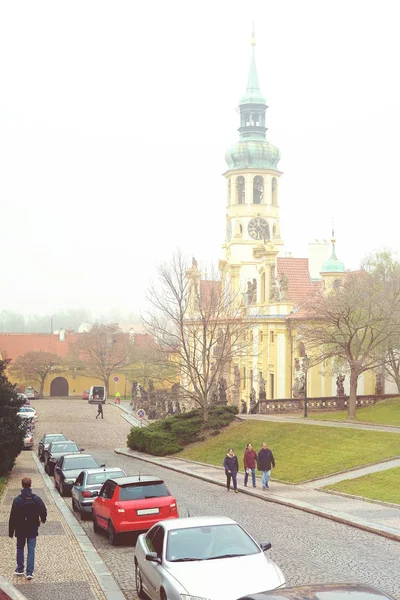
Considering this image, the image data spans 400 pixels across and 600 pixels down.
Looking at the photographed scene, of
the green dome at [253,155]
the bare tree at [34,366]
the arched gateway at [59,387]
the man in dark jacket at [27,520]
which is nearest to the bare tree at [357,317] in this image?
the man in dark jacket at [27,520]

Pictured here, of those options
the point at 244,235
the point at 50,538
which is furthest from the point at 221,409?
the point at 244,235

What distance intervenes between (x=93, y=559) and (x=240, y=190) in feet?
265

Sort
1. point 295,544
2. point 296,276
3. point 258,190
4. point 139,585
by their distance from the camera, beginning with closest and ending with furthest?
point 139,585 < point 295,544 < point 296,276 < point 258,190

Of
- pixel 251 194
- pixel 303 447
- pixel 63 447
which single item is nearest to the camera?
pixel 63 447

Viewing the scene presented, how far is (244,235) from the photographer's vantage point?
92.8 m

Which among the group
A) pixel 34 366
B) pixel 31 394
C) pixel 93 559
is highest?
pixel 34 366

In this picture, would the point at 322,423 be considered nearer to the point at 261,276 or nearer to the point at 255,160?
the point at 261,276

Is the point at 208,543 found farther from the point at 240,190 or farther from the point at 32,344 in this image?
the point at 32,344

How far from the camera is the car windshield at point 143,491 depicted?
58.6 feet

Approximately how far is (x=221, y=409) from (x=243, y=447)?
6849mm

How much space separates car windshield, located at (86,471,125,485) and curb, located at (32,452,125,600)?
1050mm

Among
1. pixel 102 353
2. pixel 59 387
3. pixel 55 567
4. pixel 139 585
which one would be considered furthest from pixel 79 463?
pixel 59 387

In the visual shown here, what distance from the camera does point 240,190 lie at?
311 feet

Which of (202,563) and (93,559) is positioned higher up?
(202,563)
